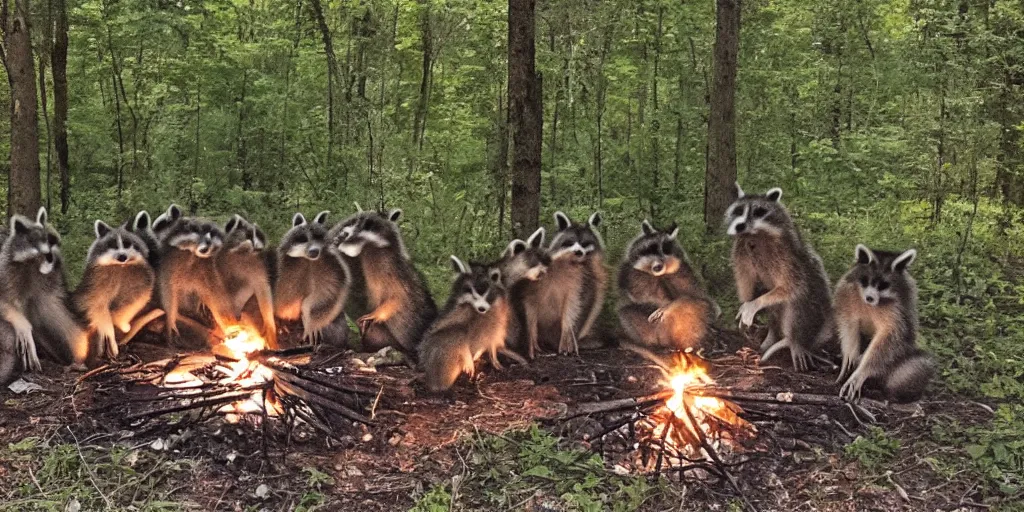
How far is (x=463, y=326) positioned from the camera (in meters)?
5.21

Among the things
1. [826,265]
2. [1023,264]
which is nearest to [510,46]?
[826,265]

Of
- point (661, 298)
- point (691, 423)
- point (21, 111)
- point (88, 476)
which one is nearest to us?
point (88, 476)

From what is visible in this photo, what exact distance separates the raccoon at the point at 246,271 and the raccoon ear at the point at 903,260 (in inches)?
175

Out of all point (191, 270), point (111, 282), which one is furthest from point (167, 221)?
point (111, 282)

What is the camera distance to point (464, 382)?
5395 millimetres

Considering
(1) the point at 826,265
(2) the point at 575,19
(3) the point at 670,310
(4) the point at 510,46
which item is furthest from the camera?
(2) the point at 575,19

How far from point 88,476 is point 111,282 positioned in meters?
1.55

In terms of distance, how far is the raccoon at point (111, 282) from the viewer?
522cm

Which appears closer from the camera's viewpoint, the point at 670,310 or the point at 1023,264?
the point at 670,310

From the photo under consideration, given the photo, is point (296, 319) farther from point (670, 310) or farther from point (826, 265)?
point (826, 265)

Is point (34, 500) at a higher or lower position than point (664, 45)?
lower

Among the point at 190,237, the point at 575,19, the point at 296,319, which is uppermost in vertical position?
the point at 575,19

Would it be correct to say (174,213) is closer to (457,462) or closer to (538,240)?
(538,240)

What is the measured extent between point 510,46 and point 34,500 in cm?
517
